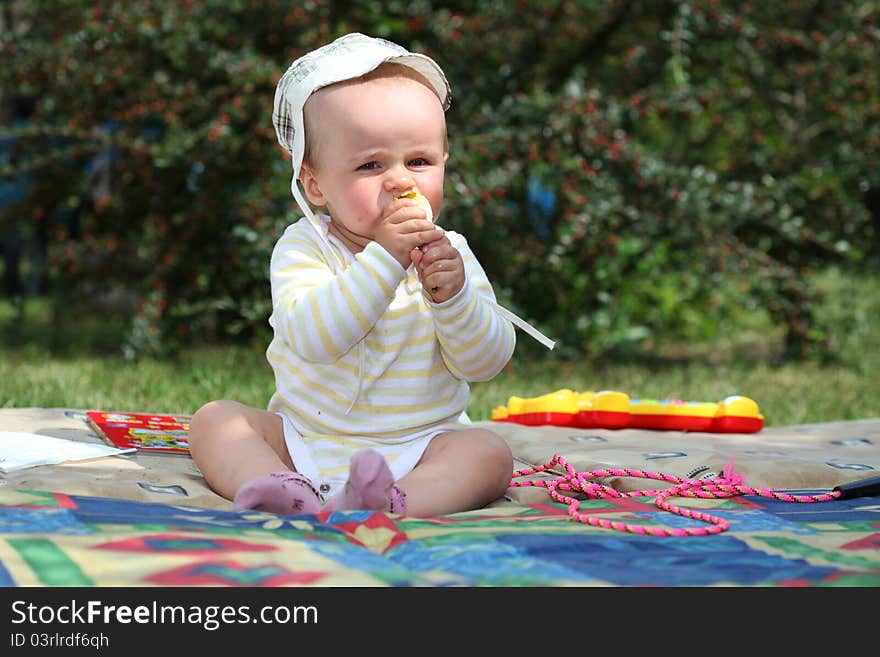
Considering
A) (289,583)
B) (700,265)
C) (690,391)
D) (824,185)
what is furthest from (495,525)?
(824,185)

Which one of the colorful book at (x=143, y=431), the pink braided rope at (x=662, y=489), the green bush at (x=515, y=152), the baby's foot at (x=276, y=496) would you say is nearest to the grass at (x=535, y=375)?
the green bush at (x=515, y=152)

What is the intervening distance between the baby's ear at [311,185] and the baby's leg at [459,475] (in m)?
0.53

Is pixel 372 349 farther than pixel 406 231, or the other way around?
pixel 372 349

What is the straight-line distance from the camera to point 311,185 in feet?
7.18

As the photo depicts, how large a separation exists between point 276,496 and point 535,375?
104 inches

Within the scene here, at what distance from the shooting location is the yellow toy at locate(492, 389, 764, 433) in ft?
9.57

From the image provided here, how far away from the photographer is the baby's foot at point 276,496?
5.72 feet

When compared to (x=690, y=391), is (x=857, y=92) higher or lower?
higher

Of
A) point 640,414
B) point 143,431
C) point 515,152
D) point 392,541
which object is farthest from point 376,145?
point 515,152

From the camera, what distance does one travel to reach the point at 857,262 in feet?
15.5

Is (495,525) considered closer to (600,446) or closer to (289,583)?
(289,583)

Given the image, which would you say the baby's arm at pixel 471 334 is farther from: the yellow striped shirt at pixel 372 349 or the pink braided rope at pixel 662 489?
the pink braided rope at pixel 662 489

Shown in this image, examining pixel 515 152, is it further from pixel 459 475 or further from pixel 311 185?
pixel 459 475

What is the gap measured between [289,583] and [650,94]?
342 centimetres
